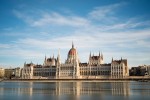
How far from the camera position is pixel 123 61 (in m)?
145

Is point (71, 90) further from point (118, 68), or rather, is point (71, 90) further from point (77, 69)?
point (77, 69)

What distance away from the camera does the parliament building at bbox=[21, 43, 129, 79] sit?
13912cm

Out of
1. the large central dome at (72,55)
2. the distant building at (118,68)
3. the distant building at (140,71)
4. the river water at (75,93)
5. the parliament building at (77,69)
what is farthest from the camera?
the large central dome at (72,55)

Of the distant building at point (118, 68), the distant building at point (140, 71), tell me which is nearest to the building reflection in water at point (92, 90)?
the distant building at point (118, 68)

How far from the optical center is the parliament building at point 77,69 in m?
139

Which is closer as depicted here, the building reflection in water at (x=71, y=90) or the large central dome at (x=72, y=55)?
the building reflection in water at (x=71, y=90)

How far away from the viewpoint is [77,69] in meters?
148

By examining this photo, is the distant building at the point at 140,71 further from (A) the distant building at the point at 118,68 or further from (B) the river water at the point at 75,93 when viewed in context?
(B) the river water at the point at 75,93

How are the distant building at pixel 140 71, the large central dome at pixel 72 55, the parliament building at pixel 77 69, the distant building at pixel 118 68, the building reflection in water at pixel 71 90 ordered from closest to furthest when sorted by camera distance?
the building reflection in water at pixel 71 90
the distant building at pixel 118 68
the parliament building at pixel 77 69
the distant building at pixel 140 71
the large central dome at pixel 72 55

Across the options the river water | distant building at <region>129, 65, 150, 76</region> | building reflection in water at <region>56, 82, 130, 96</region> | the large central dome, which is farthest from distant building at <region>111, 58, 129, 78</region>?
the river water

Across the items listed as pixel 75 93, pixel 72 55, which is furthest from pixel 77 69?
pixel 75 93

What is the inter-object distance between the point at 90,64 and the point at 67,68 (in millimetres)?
14744

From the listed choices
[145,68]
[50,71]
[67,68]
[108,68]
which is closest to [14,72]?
[50,71]

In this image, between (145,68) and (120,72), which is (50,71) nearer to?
(120,72)
